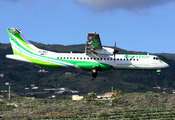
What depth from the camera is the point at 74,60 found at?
2146 inches

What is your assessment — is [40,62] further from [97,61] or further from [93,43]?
[93,43]

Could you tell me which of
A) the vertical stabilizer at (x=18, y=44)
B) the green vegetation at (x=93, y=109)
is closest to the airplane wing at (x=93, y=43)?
the vertical stabilizer at (x=18, y=44)

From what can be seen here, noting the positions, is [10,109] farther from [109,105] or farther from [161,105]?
[161,105]

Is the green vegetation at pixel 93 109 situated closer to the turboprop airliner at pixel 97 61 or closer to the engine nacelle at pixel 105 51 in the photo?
the turboprop airliner at pixel 97 61

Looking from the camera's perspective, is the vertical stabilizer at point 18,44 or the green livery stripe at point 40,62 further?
the vertical stabilizer at point 18,44

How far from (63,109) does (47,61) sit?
120 meters

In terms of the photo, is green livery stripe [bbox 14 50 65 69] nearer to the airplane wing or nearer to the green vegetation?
the airplane wing

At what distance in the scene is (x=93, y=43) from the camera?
166 feet

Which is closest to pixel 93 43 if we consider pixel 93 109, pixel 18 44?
pixel 18 44

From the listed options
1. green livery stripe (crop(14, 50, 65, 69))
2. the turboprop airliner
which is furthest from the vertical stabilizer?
the turboprop airliner

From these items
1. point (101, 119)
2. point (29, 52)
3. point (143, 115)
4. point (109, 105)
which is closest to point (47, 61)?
point (29, 52)

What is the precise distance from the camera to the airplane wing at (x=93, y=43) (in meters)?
48.1

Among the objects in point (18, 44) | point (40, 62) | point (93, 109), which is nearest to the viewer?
point (40, 62)

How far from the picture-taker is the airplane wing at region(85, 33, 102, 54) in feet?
158
